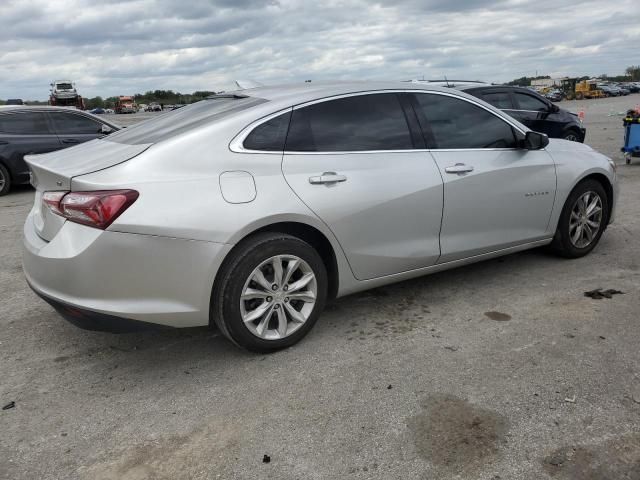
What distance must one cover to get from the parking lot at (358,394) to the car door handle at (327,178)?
1.05 meters

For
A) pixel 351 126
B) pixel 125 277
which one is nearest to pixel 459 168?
pixel 351 126

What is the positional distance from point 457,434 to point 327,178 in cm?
170

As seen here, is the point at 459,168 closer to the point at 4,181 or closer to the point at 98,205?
the point at 98,205

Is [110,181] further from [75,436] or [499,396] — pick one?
[499,396]

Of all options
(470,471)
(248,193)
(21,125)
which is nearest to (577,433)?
(470,471)

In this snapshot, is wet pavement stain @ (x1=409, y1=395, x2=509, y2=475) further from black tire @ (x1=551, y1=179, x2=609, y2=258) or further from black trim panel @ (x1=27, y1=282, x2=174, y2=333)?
black tire @ (x1=551, y1=179, x2=609, y2=258)

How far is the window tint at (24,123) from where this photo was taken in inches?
399

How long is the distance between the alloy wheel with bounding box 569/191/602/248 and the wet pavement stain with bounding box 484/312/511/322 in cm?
151

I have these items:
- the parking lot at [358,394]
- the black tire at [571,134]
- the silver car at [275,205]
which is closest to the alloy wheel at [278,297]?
the silver car at [275,205]

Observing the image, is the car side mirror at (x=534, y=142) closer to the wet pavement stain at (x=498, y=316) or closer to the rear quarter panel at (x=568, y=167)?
the rear quarter panel at (x=568, y=167)

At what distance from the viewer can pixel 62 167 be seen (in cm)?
334

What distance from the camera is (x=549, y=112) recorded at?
11.8 meters

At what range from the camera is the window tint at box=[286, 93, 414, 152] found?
3637mm

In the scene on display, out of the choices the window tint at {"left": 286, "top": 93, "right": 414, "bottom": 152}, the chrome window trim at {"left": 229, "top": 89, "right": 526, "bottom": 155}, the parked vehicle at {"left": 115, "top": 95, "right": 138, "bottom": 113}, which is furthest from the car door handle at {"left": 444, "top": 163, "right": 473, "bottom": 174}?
the parked vehicle at {"left": 115, "top": 95, "right": 138, "bottom": 113}
